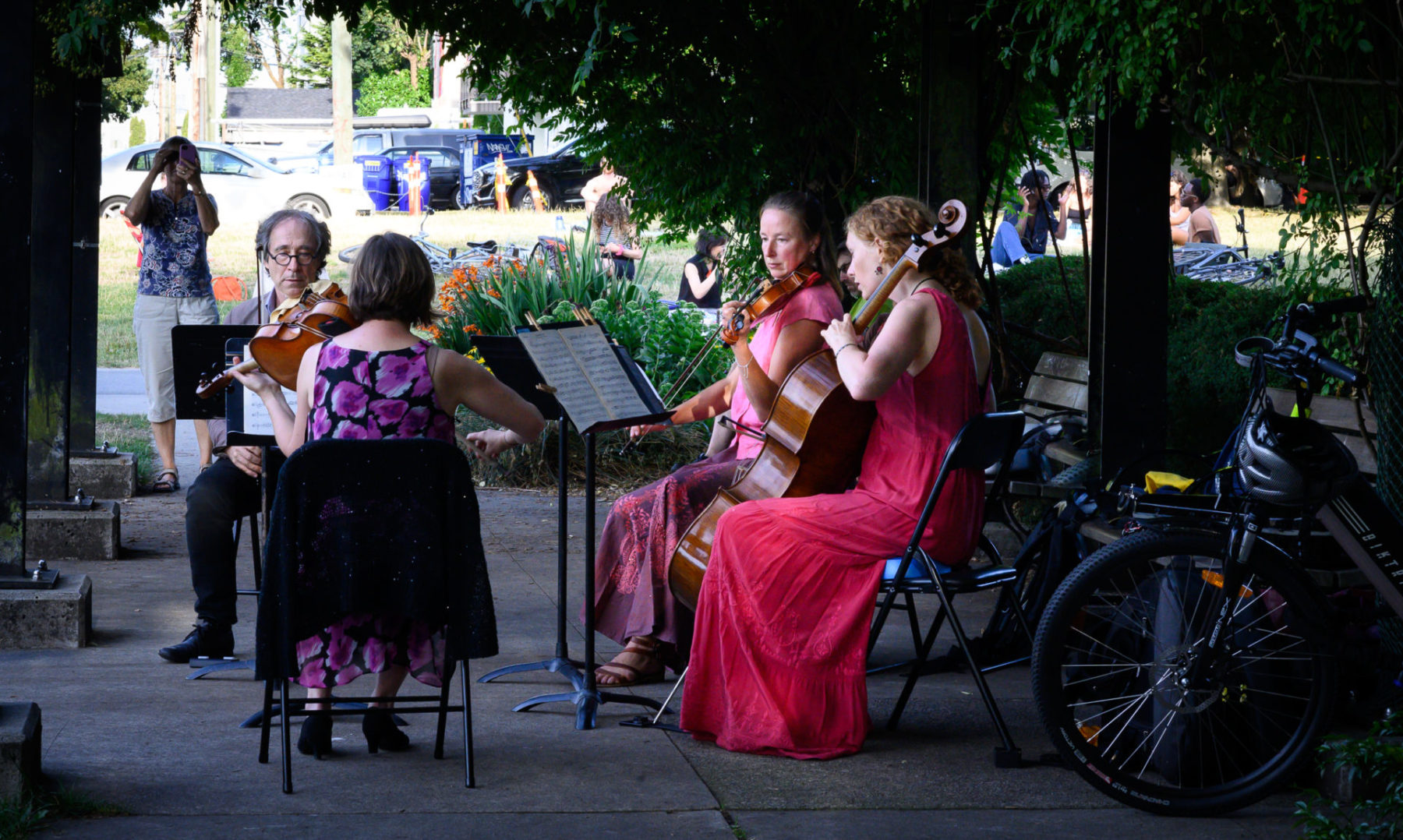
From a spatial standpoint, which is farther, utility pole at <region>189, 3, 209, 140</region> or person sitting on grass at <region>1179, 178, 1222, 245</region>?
utility pole at <region>189, 3, 209, 140</region>

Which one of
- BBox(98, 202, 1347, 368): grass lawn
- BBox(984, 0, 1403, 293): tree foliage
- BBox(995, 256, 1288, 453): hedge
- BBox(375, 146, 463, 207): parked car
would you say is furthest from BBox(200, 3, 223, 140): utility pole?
BBox(984, 0, 1403, 293): tree foliage

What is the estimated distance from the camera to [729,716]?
4.29m

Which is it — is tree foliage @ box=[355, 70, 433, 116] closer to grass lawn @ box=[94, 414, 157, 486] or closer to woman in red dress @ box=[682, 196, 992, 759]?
grass lawn @ box=[94, 414, 157, 486]

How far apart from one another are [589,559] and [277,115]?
45282 millimetres

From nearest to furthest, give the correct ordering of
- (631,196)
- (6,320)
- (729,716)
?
(729,716)
(6,320)
(631,196)

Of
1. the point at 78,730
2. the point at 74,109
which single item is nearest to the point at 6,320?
the point at 78,730

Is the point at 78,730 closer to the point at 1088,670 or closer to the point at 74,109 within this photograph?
the point at 1088,670

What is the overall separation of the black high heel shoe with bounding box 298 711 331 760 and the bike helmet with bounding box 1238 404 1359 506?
256 cm

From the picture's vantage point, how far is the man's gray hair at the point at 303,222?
5.32 m

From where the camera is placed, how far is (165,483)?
8727 mm

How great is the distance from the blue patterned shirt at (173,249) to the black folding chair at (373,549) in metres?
4.99

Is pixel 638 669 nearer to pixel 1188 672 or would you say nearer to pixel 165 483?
pixel 1188 672

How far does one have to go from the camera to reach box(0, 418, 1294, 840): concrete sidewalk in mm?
3668

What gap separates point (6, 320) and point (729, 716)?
8.84 ft
